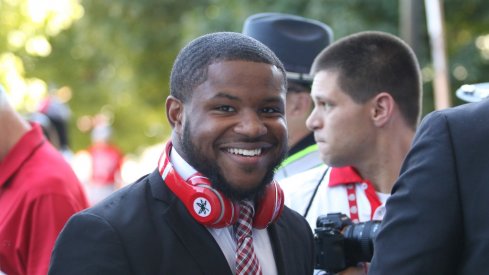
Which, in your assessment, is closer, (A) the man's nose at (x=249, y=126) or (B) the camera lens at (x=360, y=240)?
(A) the man's nose at (x=249, y=126)

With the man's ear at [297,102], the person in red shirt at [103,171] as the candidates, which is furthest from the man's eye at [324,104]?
the person in red shirt at [103,171]

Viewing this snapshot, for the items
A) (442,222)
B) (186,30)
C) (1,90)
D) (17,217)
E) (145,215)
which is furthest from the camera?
(186,30)

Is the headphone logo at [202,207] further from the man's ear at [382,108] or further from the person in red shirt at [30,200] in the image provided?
the man's ear at [382,108]

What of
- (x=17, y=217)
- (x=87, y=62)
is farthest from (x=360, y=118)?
(x=87, y=62)

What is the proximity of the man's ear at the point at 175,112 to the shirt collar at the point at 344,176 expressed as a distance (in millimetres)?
1356

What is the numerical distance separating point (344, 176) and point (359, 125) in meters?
0.23

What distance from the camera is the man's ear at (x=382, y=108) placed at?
4371 mm

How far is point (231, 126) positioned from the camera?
294cm

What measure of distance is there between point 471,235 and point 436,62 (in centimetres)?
714

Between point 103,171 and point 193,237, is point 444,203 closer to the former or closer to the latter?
point 193,237

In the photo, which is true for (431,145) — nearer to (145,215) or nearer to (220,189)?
(220,189)

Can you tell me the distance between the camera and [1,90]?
4605mm

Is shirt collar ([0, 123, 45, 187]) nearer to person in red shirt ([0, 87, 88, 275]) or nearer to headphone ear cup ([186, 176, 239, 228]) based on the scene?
person in red shirt ([0, 87, 88, 275])

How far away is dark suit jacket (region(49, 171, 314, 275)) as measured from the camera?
9.25 ft
